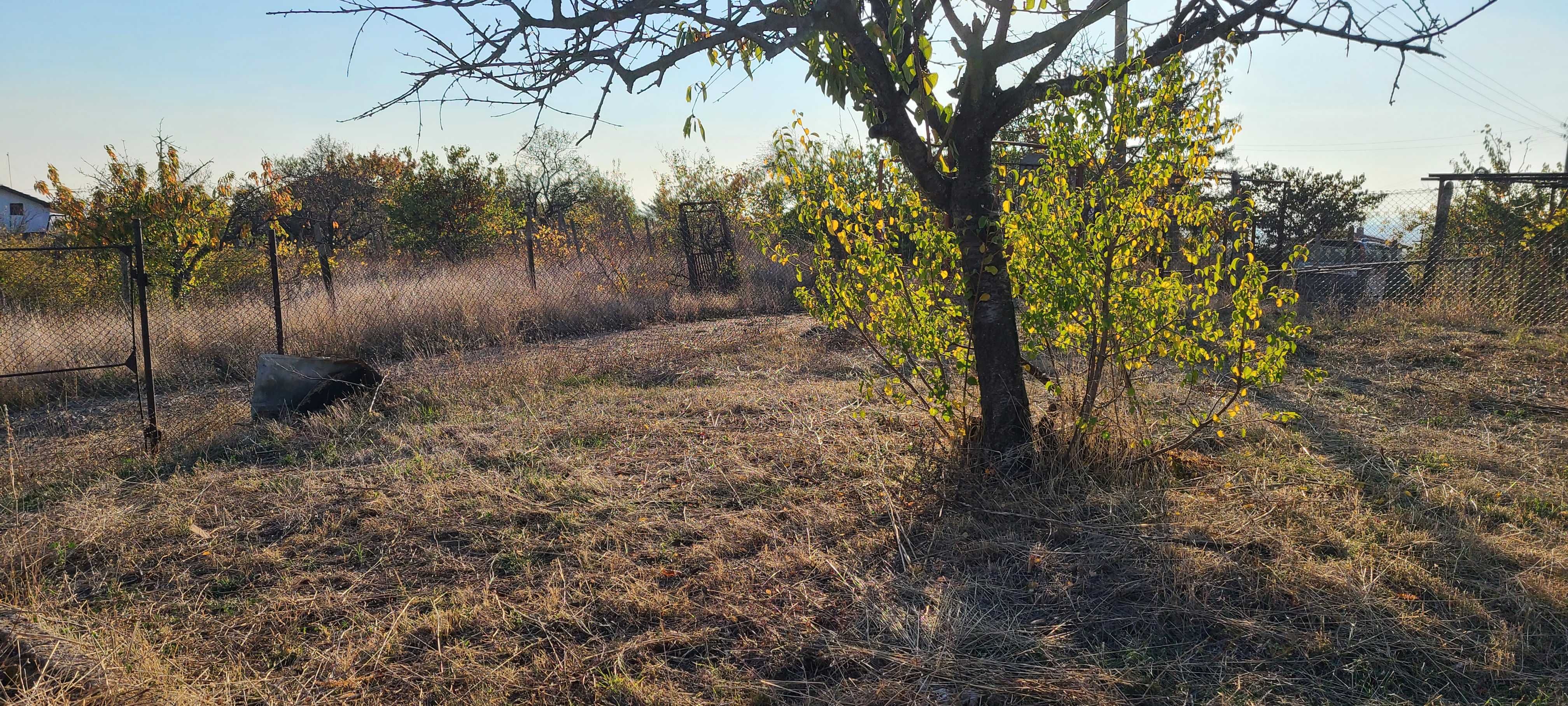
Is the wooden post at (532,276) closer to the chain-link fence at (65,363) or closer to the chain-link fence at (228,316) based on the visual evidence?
the chain-link fence at (228,316)

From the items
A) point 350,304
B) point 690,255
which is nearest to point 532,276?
point 350,304

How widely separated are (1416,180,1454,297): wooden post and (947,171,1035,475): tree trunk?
788 cm

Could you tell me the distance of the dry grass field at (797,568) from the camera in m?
2.46

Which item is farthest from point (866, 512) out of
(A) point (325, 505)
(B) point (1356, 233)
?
(B) point (1356, 233)

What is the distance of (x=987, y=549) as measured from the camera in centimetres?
327

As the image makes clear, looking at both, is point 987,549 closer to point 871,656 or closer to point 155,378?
point 871,656

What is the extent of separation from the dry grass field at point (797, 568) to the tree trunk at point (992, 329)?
0.17 meters

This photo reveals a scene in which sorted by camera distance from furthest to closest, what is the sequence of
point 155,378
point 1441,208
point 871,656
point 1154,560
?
1. point 1441,208
2. point 155,378
3. point 1154,560
4. point 871,656

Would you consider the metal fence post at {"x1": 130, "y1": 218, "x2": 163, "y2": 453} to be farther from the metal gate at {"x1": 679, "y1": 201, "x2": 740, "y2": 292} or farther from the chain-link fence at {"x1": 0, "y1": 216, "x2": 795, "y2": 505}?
the metal gate at {"x1": 679, "y1": 201, "x2": 740, "y2": 292}

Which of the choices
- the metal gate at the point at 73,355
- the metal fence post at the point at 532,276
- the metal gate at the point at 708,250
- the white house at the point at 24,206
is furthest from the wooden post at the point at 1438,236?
the white house at the point at 24,206

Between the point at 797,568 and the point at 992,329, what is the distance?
1397mm

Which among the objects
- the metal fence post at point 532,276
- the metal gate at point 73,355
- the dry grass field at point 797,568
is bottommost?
the dry grass field at point 797,568

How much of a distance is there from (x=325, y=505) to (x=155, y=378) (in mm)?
5007

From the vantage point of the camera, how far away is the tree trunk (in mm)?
3730
